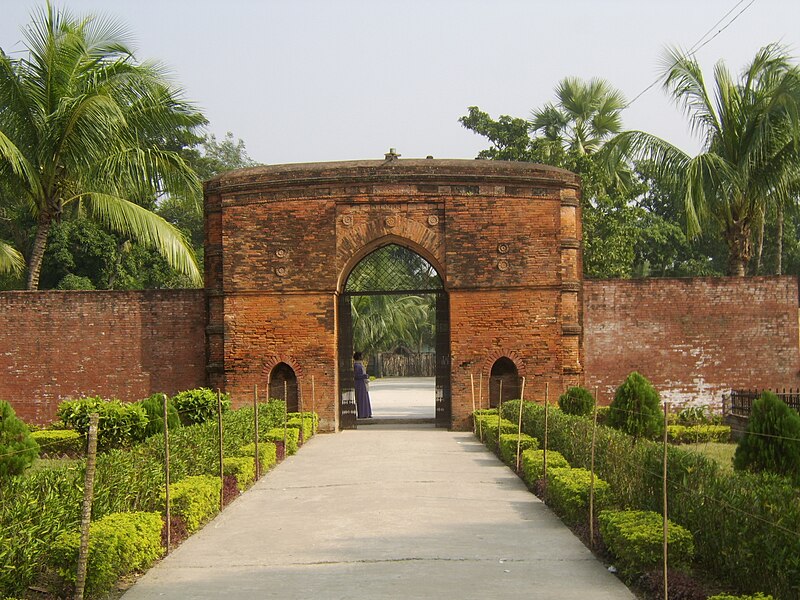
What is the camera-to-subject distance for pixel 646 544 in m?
7.23

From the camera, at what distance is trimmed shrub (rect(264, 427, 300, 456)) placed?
14.9m

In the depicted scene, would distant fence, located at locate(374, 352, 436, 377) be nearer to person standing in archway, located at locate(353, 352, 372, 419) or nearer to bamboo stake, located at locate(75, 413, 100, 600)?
person standing in archway, located at locate(353, 352, 372, 419)

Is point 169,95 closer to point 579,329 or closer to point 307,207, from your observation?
point 307,207

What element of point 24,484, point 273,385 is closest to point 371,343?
point 273,385

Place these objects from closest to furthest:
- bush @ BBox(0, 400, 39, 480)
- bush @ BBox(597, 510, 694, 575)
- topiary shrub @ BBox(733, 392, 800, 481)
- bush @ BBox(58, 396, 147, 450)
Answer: bush @ BBox(597, 510, 694, 575), topiary shrub @ BBox(733, 392, 800, 481), bush @ BBox(0, 400, 39, 480), bush @ BBox(58, 396, 147, 450)

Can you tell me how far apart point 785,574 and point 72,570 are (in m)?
4.44

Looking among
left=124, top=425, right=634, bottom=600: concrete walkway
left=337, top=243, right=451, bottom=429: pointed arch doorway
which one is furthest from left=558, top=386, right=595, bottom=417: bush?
left=124, top=425, right=634, bottom=600: concrete walkway

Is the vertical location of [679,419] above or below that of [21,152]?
below

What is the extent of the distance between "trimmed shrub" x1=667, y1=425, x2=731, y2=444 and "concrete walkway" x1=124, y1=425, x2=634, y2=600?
4.82 meters

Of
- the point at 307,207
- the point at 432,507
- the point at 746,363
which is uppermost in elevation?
the point at 307,207

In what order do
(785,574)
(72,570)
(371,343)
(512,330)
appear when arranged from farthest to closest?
(371,343), (512,330), (72,570), (785,574)

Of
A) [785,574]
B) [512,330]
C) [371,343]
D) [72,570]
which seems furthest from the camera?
[371,343]

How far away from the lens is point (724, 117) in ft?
65.0

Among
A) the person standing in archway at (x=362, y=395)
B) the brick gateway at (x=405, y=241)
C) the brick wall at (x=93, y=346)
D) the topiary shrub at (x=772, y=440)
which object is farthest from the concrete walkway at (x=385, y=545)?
the person standing in archway at (x=362, y=395)
